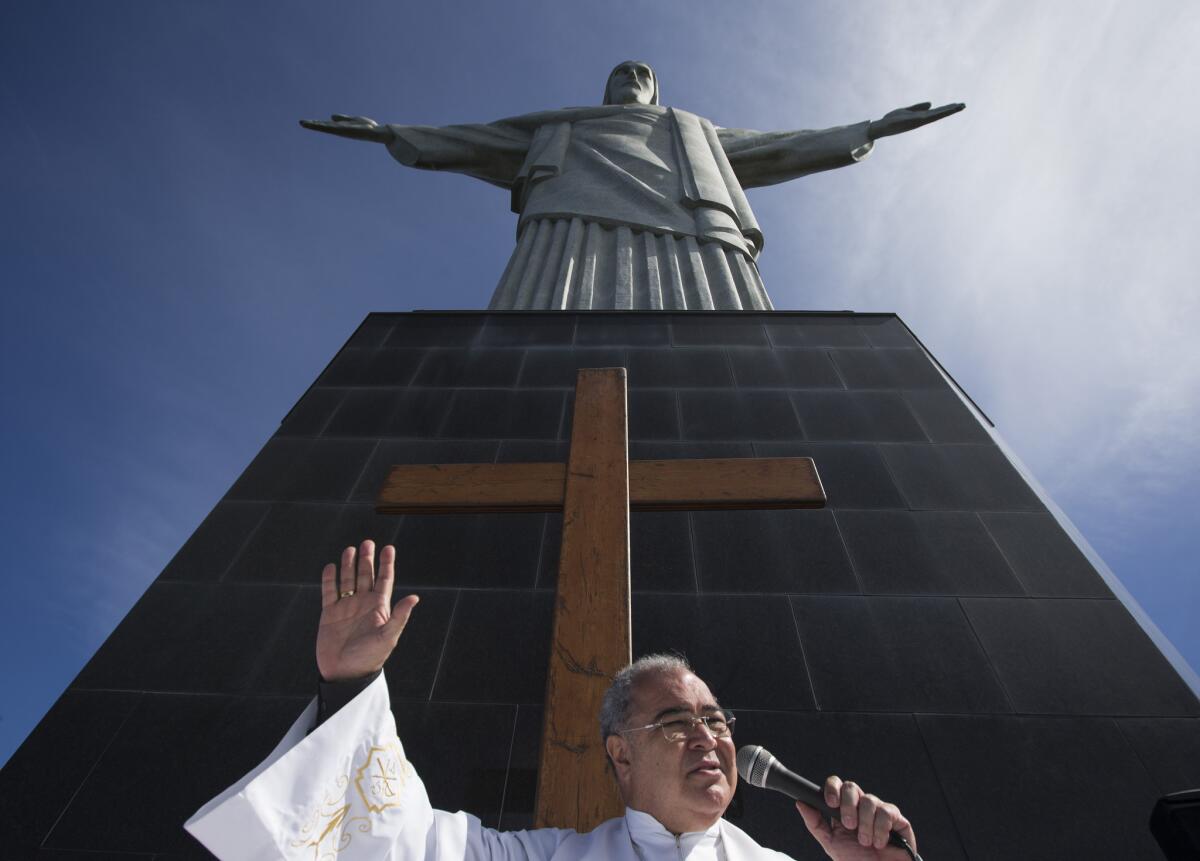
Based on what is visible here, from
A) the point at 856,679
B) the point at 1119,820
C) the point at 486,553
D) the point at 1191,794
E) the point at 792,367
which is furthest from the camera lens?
the point at 792,367

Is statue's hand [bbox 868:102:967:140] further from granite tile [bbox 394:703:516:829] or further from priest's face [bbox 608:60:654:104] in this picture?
granite tile [bbox 394:703:516:829]

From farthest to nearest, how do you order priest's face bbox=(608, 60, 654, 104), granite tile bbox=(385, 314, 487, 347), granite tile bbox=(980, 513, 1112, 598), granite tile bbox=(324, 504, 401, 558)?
priest's face bbox=(608, 60, 654, 104) → granite tile bbox=(385, 314, 487, 347) → granite tile bbox=(324, 504, 401, 558) → granite tile bbox=(980, 513, 1112, 598)

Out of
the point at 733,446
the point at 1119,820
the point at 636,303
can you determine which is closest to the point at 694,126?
the point at 636,303

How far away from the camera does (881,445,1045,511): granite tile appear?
11.2 feet

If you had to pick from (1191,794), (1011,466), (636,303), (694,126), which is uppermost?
(694,126)

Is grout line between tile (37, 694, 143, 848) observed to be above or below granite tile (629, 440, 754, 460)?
below

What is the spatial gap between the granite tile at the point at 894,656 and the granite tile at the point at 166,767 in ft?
6.41

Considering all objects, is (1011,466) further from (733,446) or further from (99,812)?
(99,812)

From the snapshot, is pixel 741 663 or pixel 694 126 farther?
pixel 694 126

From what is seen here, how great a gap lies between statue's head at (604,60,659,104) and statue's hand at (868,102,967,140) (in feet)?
9.91

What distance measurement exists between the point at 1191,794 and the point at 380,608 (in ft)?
5.36

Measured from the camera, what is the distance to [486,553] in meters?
3.23

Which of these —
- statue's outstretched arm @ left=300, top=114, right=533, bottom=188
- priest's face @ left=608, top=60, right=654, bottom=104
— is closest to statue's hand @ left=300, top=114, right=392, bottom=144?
statue's outstretched arm @ left=300, top=114, right=533, bottom=188

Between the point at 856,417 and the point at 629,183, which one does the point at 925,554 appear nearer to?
the point at 856,417
